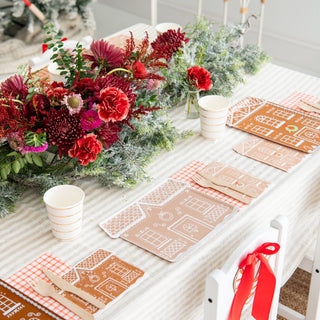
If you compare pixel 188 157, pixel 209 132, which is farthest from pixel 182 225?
pixel 209 132

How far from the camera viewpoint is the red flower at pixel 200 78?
166 centimetres

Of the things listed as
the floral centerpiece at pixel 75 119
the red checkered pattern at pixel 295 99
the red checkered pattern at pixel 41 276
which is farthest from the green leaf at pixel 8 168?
the red checkered pattern at pixel 295 99

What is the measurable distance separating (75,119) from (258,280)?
57cm

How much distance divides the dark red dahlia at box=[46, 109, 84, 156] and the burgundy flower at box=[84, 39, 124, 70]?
0.26 m

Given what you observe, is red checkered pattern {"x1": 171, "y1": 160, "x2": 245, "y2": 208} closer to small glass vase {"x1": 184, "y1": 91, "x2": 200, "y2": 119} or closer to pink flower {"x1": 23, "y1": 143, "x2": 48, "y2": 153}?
small glass vase {"x1": 184, "y1": 91, "x2": 200, "y2": 119}

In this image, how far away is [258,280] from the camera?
1.21 metres

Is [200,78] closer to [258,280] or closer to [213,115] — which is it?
[213,115]

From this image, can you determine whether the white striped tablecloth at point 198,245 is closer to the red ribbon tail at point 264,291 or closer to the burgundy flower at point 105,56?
the red ribbon tail at point 264,291

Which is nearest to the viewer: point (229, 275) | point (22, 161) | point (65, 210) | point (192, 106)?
point (229, 275)

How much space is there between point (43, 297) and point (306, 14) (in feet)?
10.1

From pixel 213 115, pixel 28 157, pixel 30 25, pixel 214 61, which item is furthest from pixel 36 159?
pixel 30 25

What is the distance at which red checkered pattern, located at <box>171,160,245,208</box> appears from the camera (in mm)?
1395

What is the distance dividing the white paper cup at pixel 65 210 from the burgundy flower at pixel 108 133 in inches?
5.8

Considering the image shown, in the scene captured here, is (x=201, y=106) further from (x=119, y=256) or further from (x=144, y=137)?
(x=119, y=256)
